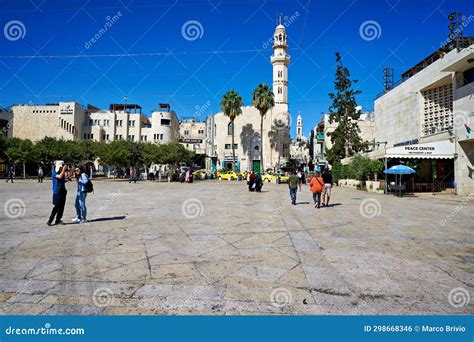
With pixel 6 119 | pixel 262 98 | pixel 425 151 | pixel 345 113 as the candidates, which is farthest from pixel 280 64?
pixel 6 119

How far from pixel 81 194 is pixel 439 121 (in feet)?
78.9

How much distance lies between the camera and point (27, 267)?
14.5 feet

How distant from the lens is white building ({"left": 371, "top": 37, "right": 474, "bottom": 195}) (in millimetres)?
19062

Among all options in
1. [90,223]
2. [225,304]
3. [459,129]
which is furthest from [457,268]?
[459,129]

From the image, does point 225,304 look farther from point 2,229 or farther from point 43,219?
point 43,219

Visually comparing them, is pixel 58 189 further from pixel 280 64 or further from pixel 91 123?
pixel 91 123

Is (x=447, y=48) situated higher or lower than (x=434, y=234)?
higher

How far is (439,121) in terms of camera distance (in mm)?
22109

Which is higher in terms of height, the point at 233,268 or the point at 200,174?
the point at 200,174

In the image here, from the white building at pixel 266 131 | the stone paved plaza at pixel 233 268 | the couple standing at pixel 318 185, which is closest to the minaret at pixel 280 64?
the white building at pixel 266 131

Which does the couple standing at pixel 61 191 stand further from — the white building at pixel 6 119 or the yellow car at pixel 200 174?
the white building at pixel 6 119

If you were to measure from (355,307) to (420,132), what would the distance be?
25.1 metres

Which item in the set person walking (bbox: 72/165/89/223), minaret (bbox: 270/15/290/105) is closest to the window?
person walking (bbox: 72/165/89/223)

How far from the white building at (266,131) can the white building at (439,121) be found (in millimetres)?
31790
